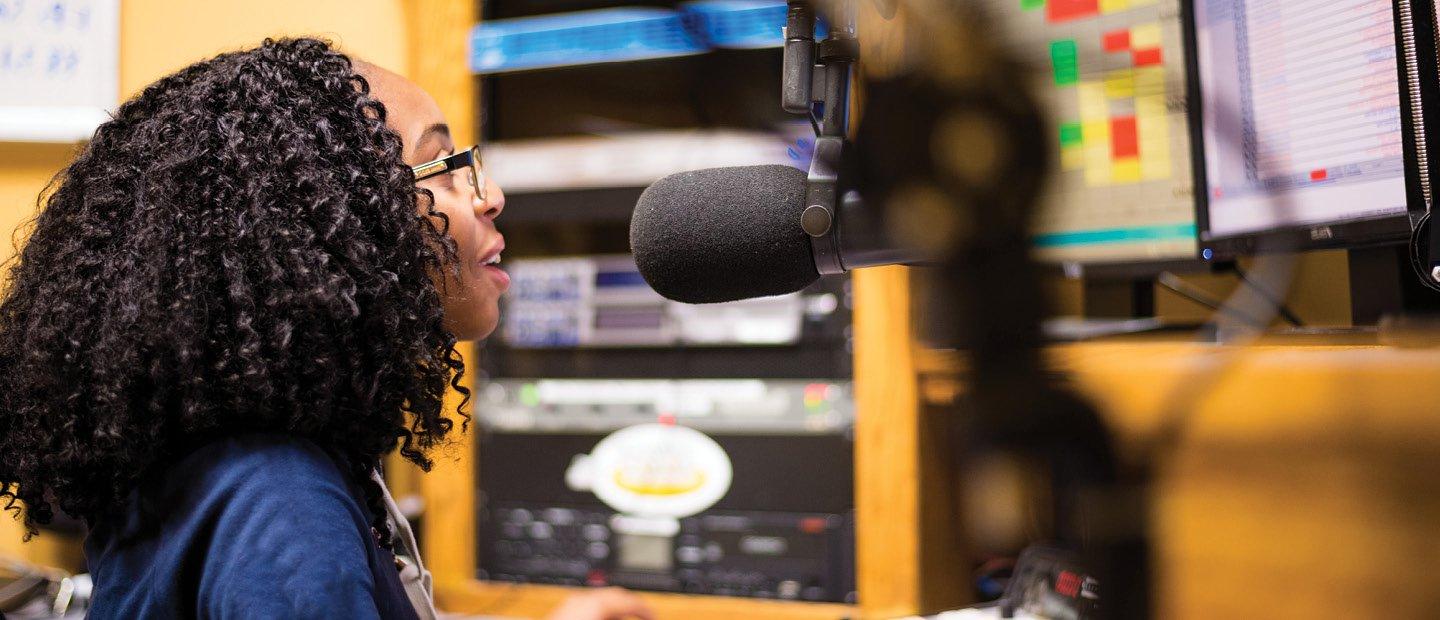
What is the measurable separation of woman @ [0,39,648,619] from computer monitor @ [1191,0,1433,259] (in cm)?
57

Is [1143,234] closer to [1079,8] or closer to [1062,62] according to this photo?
[1079,8]

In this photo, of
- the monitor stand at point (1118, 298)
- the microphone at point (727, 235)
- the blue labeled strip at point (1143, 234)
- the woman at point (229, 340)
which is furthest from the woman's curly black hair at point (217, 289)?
the monitor stand at point (1118, 298)

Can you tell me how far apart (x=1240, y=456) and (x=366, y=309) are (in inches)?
27.9

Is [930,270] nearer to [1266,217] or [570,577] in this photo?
[1266,217]

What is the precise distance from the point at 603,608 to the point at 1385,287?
26.3 inches

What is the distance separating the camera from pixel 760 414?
50.4 inches

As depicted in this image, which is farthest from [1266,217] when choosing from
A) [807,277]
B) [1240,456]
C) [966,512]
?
[966,512]

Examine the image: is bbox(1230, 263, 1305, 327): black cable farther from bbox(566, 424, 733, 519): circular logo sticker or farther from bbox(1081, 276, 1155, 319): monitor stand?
bbox(566, 424, 733, 519): circular logo sticker

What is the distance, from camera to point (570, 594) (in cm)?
133

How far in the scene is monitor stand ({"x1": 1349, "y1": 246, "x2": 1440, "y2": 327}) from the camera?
2.57 ft

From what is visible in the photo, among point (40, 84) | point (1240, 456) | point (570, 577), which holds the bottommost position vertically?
point (570, 577)

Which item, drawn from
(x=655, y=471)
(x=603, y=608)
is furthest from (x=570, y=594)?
(x=603, y=608)

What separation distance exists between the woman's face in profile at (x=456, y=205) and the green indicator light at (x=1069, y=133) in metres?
0.63

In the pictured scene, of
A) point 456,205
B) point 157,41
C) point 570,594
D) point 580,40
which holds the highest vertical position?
point 157,41
